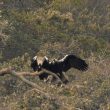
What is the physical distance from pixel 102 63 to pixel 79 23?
2.60 metres

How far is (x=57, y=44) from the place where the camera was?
44.6 feet

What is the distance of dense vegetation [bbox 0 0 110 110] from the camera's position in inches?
447

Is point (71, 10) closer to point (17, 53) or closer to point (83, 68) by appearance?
point (17, 53)

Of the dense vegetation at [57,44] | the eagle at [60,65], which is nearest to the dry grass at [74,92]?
the dense vegetation at [57,44]

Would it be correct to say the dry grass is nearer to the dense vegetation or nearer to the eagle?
the dense vegetation

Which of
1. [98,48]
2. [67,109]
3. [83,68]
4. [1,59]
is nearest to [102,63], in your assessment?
[98,48]

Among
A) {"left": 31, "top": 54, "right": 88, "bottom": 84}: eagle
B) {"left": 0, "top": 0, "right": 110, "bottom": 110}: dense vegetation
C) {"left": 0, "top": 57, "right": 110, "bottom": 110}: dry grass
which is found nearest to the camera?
{"left": 31, "top": 54, "right": 88, "bottom": 84}: eagle

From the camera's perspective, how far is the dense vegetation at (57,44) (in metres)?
11.4

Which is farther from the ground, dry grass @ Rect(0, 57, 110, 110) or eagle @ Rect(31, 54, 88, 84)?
eagle @ Rect(31, 54, 88, 84)

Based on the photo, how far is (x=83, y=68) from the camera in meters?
7.68

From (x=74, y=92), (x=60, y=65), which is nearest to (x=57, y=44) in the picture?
(x=74, y=92)

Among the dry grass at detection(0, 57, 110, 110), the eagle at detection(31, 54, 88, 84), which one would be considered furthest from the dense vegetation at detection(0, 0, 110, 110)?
the eagle at detection(31, 54, 88, 84)

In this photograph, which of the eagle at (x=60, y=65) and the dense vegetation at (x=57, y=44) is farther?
the dense vegetation at (x=57, y=44)

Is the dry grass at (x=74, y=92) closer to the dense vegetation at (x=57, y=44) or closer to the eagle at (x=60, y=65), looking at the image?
the dense vegetation at (x=57, y=44)
